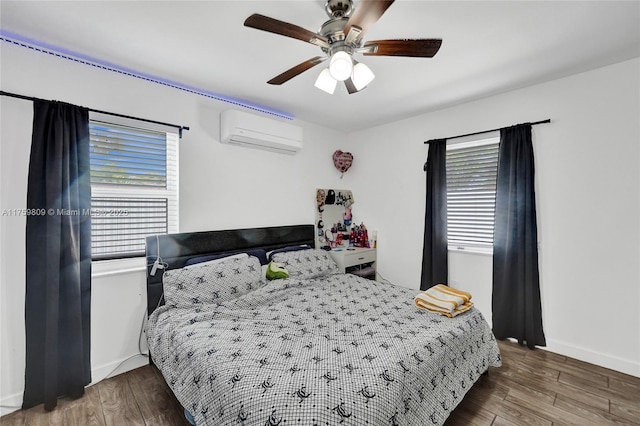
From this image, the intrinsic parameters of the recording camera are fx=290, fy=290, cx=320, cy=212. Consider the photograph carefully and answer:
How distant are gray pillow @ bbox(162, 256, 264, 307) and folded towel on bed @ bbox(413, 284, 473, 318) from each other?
4.53ft

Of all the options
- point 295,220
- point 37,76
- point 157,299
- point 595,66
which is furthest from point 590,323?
point 37,76

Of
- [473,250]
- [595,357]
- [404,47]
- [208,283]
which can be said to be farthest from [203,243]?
[595,357]

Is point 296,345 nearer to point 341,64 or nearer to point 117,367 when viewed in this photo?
point 341,64

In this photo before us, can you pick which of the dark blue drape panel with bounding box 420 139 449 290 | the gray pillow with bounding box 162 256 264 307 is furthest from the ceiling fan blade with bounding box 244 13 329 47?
the dark blue drape panel with bounding box 420 139 449 290

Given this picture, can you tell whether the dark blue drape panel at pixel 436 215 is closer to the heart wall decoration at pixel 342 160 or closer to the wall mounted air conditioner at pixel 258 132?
the heart wall decoration at pixel 342 160

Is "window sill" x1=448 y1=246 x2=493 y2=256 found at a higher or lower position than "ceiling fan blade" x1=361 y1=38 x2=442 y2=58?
lower

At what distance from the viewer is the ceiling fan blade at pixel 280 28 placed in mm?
1312

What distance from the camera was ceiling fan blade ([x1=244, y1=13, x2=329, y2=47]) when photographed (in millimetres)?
1312

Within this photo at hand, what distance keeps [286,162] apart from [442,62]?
77.5 inches

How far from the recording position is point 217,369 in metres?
1.44

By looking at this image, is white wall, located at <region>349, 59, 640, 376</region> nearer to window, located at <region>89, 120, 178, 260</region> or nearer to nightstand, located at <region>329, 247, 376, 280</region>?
nightstand, located at <region>329, 247, 376, 280</region>

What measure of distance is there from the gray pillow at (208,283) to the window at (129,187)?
538 mm

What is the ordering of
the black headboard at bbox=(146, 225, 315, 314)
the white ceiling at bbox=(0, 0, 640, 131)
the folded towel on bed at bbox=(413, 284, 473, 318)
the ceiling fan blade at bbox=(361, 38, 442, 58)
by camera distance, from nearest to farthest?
the ceiling fan blade at bbox=(361, 38, 442, 58)
the white ceiling at bbox=(0, 0, 640, 131)
the folded towel on bed at bbox=(413, 284, 473, 318)
the black headboard at bbox=(146, 225, 315, 314)

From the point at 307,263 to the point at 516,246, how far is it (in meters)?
2.04
